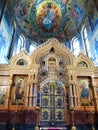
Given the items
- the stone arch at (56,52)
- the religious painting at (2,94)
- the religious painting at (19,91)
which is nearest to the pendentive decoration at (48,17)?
the stone arch at (56,52)

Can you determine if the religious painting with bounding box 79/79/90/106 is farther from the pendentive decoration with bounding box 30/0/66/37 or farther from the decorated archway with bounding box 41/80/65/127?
the pendentive decoration with bounding box 30/0/66/37

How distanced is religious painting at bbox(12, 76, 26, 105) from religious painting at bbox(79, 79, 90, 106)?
3.98 metres

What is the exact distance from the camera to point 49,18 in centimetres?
2288

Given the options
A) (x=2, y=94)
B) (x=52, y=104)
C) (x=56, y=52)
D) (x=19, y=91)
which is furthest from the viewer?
(x=56, y=52)

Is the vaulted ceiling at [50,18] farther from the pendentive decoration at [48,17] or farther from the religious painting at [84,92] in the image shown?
the religious painting at [84,92]

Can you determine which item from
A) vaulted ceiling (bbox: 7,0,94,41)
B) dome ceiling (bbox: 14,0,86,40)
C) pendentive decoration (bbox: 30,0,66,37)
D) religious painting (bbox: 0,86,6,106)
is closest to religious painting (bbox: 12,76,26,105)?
religious painting (bbox: 0,86,6,106)

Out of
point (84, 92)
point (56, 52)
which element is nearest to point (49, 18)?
point (56, 52)

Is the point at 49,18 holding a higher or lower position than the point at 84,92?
higher

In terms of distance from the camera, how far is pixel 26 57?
11305mm

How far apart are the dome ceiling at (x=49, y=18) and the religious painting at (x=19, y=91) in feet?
39.5

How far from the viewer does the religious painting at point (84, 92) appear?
9734 millimetres

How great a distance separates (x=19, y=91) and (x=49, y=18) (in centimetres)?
1596

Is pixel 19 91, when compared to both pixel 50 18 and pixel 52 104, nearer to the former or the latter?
pixel 52 104

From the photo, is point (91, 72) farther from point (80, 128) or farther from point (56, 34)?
point (56, 34)
